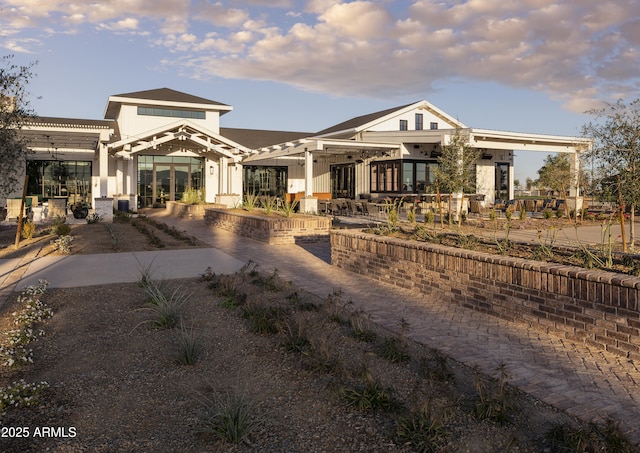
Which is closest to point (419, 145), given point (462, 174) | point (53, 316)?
point (462, 174)

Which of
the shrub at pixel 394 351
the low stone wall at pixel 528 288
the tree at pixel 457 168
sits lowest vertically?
the shrub at pixel 394 351

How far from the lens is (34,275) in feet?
27.0

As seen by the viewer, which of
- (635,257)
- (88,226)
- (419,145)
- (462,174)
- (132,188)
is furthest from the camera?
(132,188)

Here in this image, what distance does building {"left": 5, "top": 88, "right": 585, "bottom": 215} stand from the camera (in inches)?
882

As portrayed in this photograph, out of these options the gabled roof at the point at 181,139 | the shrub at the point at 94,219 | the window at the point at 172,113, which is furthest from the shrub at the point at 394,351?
the window at the point at 172,113

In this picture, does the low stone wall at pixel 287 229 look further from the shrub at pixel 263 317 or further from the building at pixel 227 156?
the shrub at pixel 263 317

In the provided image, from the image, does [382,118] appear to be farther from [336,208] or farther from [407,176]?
[336,208]

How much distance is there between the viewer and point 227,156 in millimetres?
27500

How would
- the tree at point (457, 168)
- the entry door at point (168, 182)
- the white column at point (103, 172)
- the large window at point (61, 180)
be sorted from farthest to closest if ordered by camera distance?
the entry door at point (168, 182) → the large window at point (61, 180) → the white column at point (103, 172) → the tree at point (457, 168)

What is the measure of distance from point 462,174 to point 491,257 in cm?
1075

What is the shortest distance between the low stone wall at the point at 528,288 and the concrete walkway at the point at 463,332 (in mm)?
159

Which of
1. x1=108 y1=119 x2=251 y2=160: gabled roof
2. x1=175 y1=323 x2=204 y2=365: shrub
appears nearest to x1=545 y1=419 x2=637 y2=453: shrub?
x1=175 y1=323 x2=204 y2=365: shrub

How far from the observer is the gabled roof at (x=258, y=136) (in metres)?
32.7

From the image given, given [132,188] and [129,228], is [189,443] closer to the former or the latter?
[129,228]
